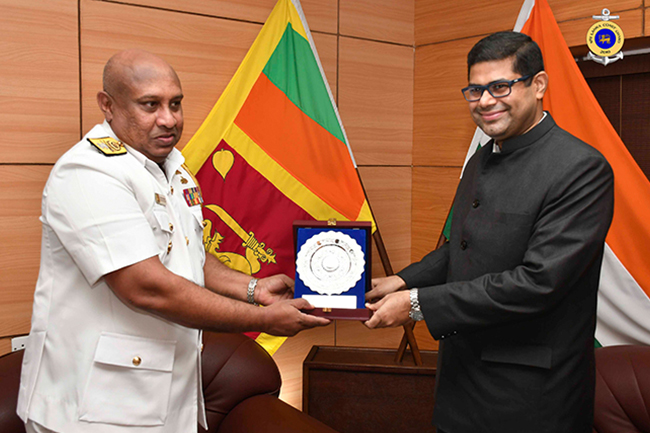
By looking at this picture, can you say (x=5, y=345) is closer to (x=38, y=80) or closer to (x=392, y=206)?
(x=38, y=80)

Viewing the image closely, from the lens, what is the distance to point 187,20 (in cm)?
275

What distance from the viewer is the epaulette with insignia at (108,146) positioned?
55.4 inches

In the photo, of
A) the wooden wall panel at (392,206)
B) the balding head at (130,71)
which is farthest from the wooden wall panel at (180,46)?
the balding head at (130,71)

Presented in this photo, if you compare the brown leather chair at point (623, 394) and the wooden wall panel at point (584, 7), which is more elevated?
the wooden wall panel at point (584, 7)

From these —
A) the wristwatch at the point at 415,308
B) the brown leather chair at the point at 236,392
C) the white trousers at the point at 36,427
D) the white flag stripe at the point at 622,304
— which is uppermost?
the wristwatch at the point at 415,308

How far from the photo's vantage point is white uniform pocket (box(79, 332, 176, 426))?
54.4 inches

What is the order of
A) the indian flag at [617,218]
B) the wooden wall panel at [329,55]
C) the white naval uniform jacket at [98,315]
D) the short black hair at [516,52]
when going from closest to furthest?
the white naval uniform jacket at [98,315] < the short black hair at [516,52] < the indian flag at [617,218] < the wooden wall panel at [329,55]

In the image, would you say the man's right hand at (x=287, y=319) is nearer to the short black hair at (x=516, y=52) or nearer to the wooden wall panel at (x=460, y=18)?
the short black hair at (x=516, y=52)

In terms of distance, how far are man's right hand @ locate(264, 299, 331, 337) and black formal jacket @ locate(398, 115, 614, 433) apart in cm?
38

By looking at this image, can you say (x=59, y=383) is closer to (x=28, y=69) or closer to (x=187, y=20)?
(x=28, y=69)

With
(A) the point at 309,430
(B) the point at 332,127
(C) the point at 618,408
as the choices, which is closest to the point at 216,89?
(B) the point at 332,127

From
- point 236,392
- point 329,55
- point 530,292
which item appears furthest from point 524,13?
point 236,392

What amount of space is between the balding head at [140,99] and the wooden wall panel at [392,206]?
6.21 feet

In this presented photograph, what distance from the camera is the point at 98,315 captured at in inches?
55.5
